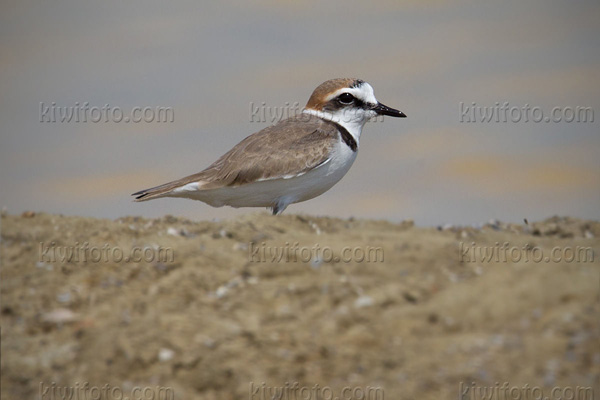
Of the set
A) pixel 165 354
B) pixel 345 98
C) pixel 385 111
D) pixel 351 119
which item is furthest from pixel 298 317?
pixel 385 111

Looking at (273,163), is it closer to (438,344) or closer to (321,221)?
(321,221)

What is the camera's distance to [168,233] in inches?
343

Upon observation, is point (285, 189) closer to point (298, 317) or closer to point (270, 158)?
point (270, 158)

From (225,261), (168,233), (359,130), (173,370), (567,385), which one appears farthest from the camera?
(359,130)

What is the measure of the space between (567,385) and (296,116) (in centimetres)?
662

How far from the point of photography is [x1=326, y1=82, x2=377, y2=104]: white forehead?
11555 millimetres

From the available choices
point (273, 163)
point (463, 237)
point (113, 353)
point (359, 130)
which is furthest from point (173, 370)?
point (359, 130)

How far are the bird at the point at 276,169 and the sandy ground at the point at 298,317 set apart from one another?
226cm

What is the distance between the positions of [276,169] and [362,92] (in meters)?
1.97

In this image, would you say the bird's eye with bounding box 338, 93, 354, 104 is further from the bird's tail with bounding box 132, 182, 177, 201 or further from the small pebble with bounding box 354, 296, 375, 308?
the small pebble with bounding box 354, 296, 375, 308

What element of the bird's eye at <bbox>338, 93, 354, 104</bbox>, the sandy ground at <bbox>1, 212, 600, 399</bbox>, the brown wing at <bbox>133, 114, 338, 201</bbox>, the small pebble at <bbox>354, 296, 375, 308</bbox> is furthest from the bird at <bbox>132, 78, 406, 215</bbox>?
the small pebble at <bbox>354, 296, 375, 308</bbox>

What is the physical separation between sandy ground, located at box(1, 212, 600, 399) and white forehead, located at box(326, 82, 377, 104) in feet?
12.0

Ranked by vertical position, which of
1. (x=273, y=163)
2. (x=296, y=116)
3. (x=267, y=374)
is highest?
(x=296, y=116)

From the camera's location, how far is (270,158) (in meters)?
10.6
